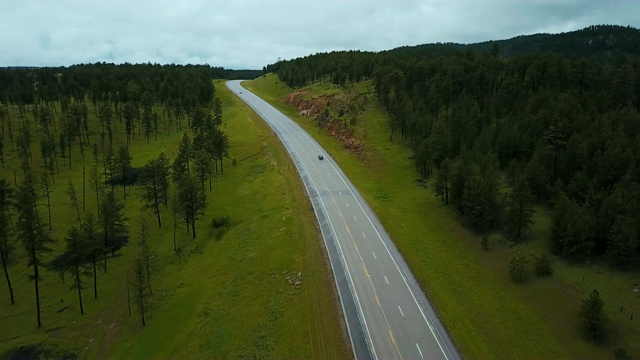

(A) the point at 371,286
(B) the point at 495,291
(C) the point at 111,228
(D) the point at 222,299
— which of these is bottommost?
(D) the point at 222,299

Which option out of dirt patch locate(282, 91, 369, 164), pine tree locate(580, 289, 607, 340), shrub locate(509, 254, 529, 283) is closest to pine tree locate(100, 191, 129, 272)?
dirt patch locate(282, 91, 369, 164)

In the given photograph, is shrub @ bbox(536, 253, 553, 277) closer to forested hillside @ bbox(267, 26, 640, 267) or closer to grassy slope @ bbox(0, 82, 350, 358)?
forested hillside @ bbox(267, 26, 640, 267)

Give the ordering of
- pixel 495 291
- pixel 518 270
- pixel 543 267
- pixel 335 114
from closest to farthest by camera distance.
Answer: pixel 495 291 → pixel 543 267 → pixel 518 270 → pixel 335 114

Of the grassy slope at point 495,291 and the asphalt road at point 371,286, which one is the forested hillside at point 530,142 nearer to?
the grassy slope at point 495,291

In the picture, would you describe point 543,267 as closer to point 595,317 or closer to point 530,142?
point 595,317

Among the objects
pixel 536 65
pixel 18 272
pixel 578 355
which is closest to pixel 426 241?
pixel 578 355

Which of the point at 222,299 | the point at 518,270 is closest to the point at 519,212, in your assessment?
the point at 518,270

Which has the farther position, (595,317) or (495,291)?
(495,291)
